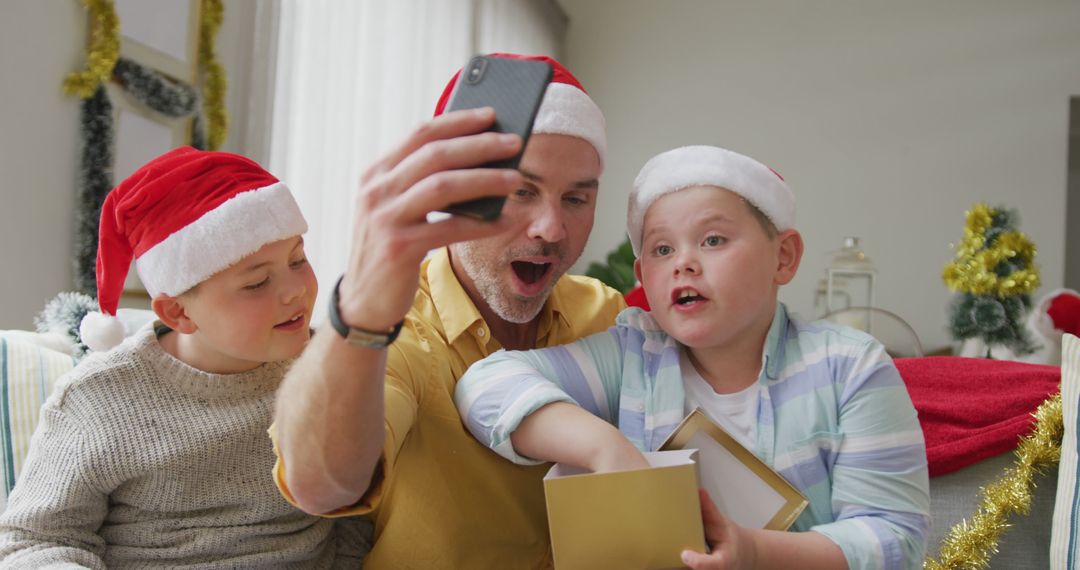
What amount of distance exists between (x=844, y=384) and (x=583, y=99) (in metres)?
0.69

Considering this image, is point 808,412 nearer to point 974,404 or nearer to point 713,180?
point 713,180

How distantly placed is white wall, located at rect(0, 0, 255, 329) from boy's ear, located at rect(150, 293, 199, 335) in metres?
1.12

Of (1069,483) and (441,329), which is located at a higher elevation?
(441,329)

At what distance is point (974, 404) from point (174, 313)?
150 centimetres

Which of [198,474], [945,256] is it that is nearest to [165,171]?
[198,474]

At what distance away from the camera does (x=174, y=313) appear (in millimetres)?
1299

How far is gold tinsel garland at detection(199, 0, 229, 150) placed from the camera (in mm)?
2779

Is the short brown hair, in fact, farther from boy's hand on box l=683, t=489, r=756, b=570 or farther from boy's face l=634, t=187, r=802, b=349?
boy's hand on box l=683, t=489, r=756, b=570

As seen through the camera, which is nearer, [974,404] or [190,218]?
[190,218]

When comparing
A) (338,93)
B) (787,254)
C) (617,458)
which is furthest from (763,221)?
(338,93)

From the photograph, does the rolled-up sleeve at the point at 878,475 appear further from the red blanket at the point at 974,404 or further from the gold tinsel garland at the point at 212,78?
the gold tinsel garland at the point at 212,78

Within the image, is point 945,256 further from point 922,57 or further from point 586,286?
point 586,286

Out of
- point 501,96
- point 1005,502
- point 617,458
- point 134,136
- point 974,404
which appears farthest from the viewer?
point 134,136

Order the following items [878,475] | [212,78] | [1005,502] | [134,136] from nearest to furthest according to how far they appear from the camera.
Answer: [878,475] < [1005,502] < [134,136] < [212,78]
